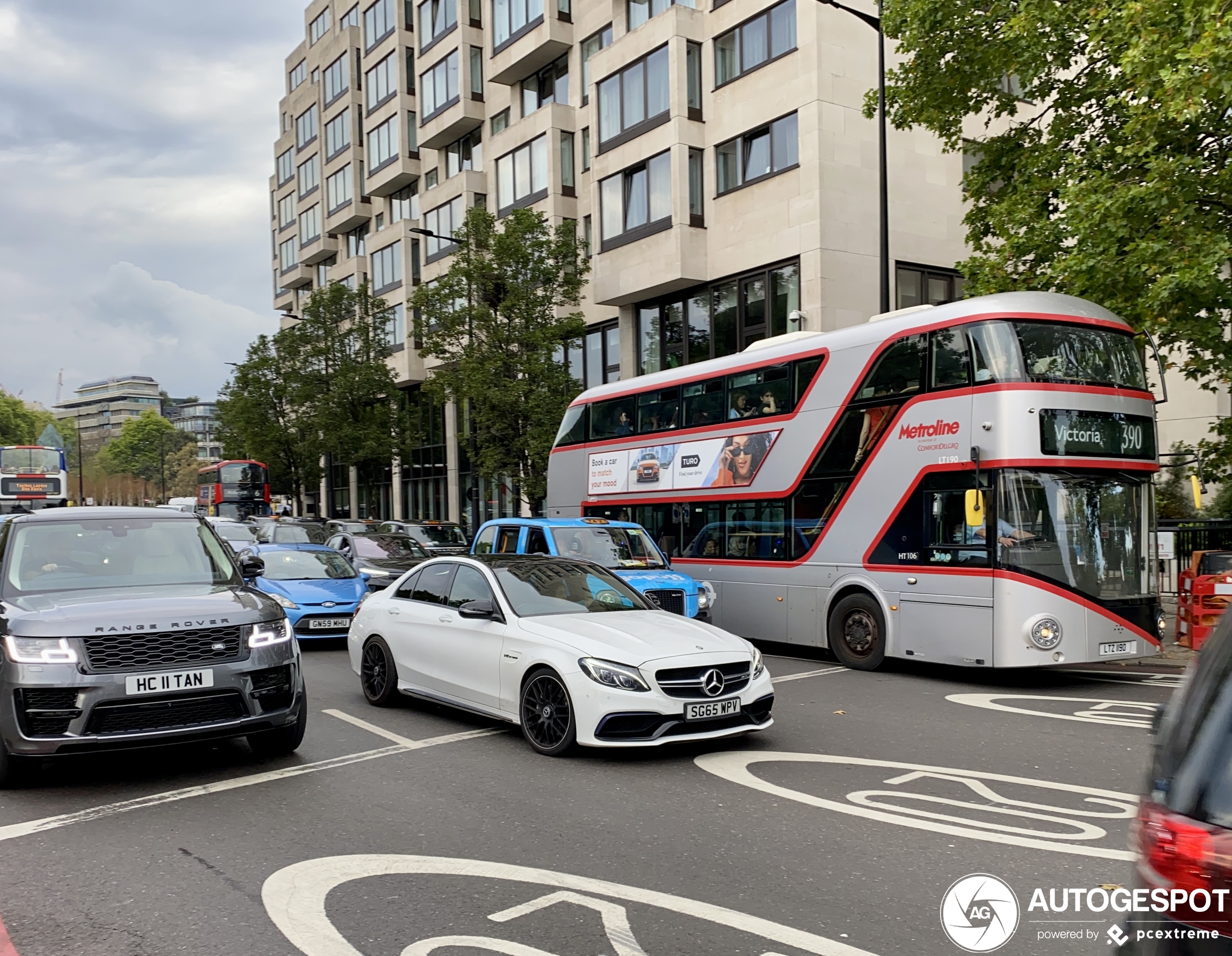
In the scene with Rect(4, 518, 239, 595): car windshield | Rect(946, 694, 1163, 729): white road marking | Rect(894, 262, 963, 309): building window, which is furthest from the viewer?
Rect(894, 262, 963, 309): building window

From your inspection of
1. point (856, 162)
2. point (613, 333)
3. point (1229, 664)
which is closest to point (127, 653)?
point (1229, 664)

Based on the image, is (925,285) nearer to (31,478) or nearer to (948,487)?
(948,487)

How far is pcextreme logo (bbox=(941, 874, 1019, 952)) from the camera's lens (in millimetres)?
4148

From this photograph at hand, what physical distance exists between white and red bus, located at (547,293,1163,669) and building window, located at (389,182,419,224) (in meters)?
33.9

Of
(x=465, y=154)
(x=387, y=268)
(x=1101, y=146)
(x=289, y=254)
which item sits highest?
(x=289, y=254)

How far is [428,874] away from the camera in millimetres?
4969

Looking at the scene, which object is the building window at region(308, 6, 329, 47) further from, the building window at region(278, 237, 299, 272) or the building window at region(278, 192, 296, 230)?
the building window at region(278, 237, 299, 272)

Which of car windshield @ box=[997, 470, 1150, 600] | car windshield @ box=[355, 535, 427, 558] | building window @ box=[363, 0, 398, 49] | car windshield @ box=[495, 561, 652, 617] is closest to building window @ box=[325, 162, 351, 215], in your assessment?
building window @ box=[363, 0, 398, 49]

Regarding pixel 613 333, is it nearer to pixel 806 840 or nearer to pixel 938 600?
pixel 938 600

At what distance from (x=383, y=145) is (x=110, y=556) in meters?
43.2

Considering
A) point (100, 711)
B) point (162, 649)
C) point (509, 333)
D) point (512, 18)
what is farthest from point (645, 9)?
point (100, 711)

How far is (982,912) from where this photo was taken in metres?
4.44

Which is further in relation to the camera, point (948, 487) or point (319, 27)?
point (319, 27)

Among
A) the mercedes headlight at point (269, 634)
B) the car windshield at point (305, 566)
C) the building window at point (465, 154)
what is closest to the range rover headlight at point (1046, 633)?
the mercedes headlight at point (269, 634)
